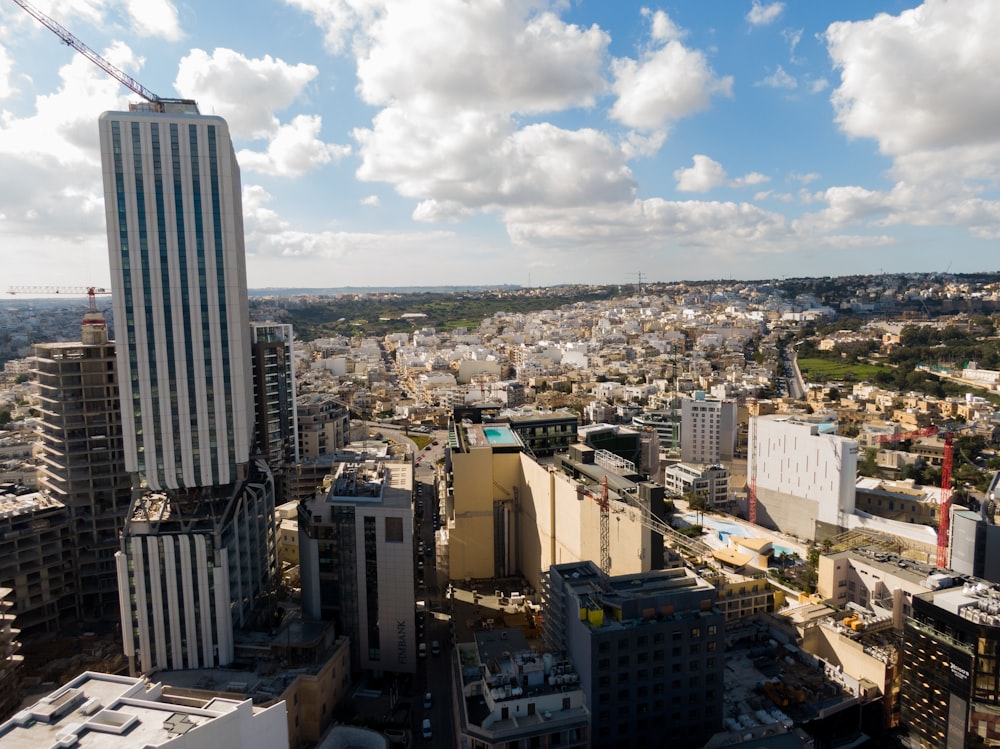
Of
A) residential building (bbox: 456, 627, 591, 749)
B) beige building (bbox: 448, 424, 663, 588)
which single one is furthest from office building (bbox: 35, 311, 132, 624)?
residential building (bbox: 456, 627, 591, 749)

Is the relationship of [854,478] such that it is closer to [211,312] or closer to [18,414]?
[211,312]

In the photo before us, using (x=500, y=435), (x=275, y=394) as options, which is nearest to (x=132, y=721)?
(x=500, y=435)

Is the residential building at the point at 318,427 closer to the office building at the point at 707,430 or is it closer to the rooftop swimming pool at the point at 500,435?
the rooftop swimming pool at the point at 500,435

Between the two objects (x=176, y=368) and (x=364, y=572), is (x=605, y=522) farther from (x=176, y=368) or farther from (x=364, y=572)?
(x=176, y=368)

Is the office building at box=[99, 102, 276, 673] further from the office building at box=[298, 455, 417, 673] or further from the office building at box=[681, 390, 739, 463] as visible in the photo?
the office building at box=[681, 390, 739, 463]

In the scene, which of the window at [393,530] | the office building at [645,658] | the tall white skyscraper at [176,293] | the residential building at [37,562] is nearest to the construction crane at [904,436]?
the office building at [645,658]

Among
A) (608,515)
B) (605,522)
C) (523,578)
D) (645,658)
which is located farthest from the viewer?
(523,578)
